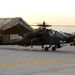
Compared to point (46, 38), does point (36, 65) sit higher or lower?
lower

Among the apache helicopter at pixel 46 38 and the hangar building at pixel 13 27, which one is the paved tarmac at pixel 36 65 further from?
the hangar building at pixel 13 27

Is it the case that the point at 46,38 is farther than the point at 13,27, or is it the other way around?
the point at 13,27

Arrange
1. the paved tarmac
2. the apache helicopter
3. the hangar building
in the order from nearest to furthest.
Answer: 1. the paved tarmac
2. the apache helicopter
3. the hangar building

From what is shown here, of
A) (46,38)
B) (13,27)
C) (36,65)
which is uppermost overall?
(13,27)

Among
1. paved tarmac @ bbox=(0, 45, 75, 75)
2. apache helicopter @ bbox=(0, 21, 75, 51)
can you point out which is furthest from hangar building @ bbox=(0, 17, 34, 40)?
paved tarmac @ bbox=(0, 45, 75, 75)

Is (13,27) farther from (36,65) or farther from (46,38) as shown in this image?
(36,65)

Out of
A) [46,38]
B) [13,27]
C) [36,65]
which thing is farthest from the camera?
[13,27]

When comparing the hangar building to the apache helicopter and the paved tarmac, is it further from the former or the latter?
the paved tarmac

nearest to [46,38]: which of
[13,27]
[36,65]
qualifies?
[36,65]

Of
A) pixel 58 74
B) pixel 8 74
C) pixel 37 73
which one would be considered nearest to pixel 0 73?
pixel 8 74

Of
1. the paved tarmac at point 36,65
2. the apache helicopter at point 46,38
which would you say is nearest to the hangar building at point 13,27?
the apache helicopter at point 46,38

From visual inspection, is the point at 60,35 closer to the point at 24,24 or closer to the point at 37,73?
the point at 37,73

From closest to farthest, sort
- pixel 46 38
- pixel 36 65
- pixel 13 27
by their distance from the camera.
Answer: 1. pixel 36 65
2. pixel 46 38
3. pixel 13 27

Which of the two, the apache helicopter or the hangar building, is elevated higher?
the hangar building
